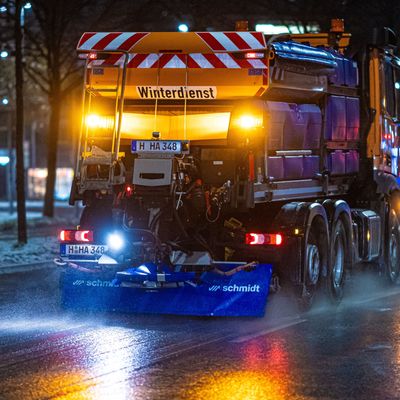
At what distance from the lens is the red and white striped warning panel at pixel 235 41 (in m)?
11.9

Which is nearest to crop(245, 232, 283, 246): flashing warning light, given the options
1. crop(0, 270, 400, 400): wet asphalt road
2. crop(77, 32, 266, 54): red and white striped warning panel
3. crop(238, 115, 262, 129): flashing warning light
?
crop(0, 270, 400, 400): wet asphalt road

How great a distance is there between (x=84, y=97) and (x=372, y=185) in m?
4.96

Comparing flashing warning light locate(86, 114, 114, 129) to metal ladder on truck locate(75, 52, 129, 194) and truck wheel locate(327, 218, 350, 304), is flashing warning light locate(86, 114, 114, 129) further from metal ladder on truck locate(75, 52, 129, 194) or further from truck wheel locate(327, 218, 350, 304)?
truck wheel locate(327, 218, 350, 304)

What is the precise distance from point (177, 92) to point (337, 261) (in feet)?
10.6

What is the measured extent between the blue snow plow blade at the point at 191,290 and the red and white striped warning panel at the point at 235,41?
2424 millimetres

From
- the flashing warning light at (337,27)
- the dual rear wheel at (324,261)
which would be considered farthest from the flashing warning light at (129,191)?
the flashing warning light at (337,27)

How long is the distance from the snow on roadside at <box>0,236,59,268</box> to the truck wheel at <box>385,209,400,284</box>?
6.63m

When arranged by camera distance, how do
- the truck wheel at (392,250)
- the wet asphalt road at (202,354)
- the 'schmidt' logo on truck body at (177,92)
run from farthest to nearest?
the truck wheel at (392,250), the 'schmidt' logo on truck body at (177,92), the wet asphalt road at (202,354)

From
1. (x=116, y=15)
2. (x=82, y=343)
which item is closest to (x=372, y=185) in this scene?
(x=82, y=343)

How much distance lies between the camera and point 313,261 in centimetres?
1266

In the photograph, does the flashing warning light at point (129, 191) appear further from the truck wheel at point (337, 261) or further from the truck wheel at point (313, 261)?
the truck wheel at point (337, 261)

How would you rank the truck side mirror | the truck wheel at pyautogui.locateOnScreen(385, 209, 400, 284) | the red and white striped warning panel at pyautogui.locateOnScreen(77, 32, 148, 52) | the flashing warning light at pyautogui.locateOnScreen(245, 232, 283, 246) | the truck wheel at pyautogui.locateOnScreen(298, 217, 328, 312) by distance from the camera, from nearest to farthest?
the flashing warning light at pyautogui.locateOnScreen(245, 232, 283, 246) < the red and white striped warning panel at pyautogui.locateOnScreen(77, 32, 148, 52) < the truck wheel at pyautogui.locateOnScreen(298, 217, 328, 312) < the truck side mirror < the truck wheel at pyautogui.locateOnScreen(385, 209, 400, 284)

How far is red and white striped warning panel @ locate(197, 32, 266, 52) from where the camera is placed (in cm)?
1189

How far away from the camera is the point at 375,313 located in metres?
12.5
